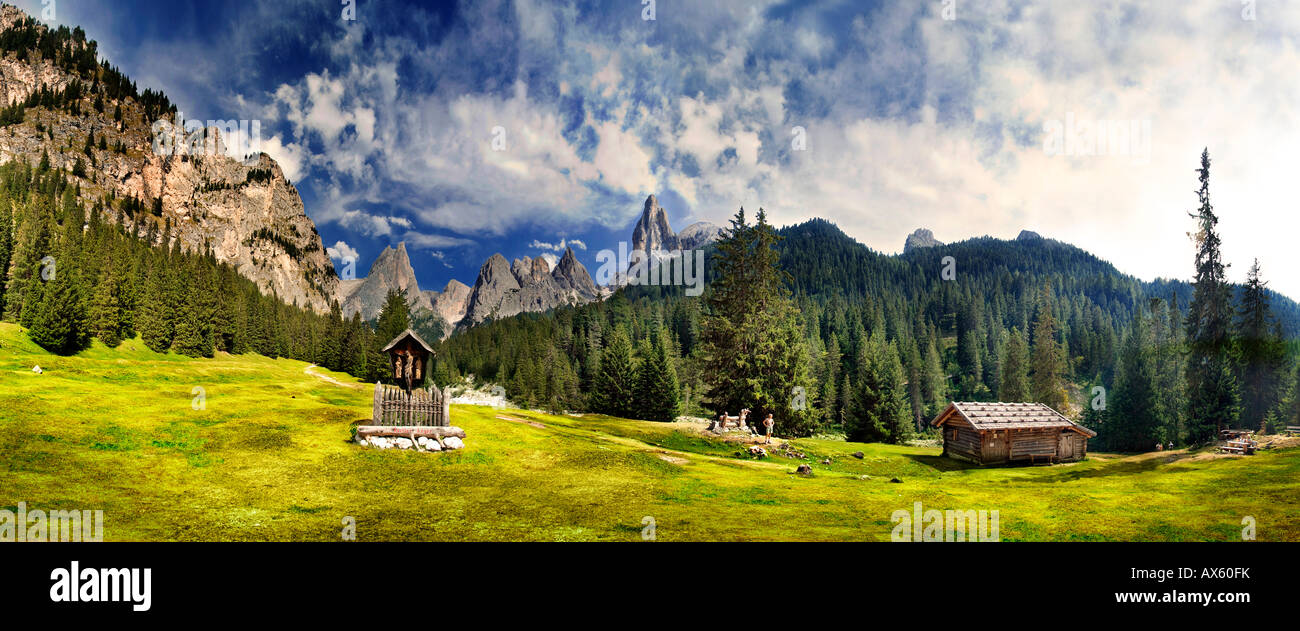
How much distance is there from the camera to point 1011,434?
40562 millimetres

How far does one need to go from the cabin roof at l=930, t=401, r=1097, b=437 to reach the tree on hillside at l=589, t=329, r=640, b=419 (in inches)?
1865

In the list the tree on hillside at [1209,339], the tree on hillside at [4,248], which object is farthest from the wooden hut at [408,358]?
the tree on hillside at [4,248]

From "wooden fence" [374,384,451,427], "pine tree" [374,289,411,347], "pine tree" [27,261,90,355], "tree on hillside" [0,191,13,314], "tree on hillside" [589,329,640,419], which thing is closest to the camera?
"wooden fence" [374,384,451,427]

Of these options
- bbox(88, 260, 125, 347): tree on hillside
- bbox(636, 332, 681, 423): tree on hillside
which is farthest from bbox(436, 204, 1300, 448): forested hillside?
bbox(88, 260, 125, 347): tree on hillside

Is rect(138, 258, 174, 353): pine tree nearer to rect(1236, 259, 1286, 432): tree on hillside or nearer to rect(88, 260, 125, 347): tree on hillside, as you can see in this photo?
rect(88, 260, 125, 347): tree on hillside

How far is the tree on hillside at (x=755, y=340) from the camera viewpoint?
156 feet

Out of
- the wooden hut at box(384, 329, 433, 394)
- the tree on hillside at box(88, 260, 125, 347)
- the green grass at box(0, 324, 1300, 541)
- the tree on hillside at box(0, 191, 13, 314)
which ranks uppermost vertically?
the tree on hillside at box(0, 191, 13, 314)

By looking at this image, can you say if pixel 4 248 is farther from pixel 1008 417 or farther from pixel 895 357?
pixel 895 357

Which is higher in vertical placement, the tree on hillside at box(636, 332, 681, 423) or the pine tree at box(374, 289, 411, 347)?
the pine tree at box(374, 289, 411, 347)

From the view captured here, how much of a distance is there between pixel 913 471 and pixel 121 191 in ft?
883

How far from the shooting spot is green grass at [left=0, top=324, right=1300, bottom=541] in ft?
44.9

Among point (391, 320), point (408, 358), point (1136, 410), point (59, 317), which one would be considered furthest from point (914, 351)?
point (59, 317)
